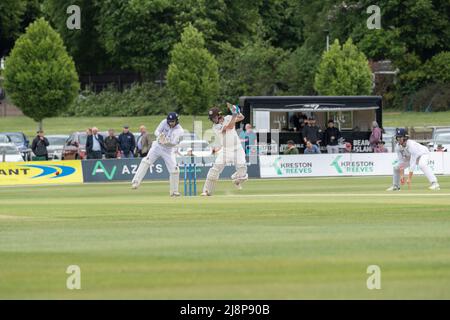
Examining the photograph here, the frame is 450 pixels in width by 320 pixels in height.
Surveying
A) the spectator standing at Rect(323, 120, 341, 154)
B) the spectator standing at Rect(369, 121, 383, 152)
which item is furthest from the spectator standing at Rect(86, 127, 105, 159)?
the spectator standing at Rect(369, 121, 383, 152)

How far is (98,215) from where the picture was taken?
19391 mm

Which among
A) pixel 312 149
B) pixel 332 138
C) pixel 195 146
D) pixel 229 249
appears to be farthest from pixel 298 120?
pixel 229 249

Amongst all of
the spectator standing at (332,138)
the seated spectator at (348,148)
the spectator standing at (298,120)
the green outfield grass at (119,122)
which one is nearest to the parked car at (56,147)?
the spectator standing at (298,120)

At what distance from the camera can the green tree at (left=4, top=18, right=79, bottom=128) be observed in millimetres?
58938

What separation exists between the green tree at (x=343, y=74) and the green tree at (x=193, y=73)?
5.87m

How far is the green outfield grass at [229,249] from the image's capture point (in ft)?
36.3

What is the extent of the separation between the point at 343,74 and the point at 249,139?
89.9 ft

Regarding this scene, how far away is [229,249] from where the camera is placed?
13.6 meters

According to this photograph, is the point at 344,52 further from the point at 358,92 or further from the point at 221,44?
the point at 221,44

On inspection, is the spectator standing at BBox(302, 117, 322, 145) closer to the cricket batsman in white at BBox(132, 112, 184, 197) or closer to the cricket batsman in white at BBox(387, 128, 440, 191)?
the cricket batsman in white at BBox(387, 128, 440, 191)

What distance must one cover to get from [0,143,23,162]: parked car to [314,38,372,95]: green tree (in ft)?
75.9

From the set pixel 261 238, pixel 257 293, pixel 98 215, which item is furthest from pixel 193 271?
pixel 98 215

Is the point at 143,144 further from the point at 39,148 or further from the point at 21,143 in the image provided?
the point at 21,143

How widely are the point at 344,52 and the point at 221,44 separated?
13849 mm
